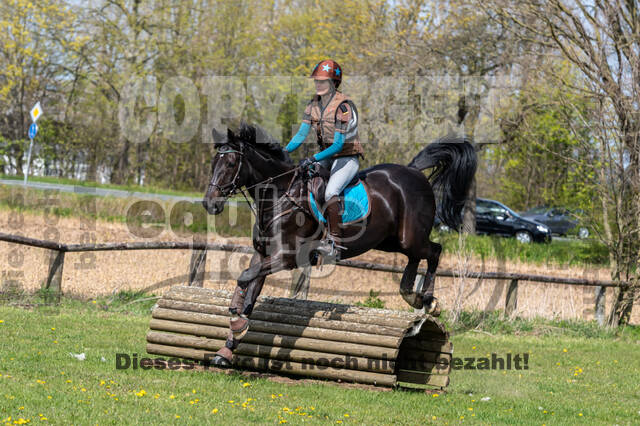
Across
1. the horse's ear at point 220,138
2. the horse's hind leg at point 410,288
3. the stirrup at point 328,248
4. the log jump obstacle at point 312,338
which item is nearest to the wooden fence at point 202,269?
the horse's hind leg at point 410,288

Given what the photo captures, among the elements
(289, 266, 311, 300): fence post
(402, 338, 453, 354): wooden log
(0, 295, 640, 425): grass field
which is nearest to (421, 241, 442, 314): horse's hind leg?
(402, 338, 453, 354): wooden log

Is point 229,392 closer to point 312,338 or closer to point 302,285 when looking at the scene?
point 312,338

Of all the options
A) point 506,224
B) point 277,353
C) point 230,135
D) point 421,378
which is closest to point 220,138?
point 230,135

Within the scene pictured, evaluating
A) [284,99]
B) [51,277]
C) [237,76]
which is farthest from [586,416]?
[237,76]

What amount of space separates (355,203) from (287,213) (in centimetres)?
82

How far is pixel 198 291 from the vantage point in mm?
7254

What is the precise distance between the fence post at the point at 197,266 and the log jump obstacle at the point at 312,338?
4066mm

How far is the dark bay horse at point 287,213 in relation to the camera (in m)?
6.39

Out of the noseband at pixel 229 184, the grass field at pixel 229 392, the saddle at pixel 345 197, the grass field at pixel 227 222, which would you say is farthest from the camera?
the grass field at pixel 227 222

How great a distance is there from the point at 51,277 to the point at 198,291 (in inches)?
178

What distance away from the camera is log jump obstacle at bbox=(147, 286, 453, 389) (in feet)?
21.3

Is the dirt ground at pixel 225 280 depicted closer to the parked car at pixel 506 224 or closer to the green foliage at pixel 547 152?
the green foliage at pixel 547 152

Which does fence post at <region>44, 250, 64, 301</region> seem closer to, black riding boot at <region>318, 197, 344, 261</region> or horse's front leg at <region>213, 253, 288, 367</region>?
horse's front leg at <region>213, 253, 288, 367</region>

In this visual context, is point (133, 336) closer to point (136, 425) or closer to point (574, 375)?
point (136, 425)
